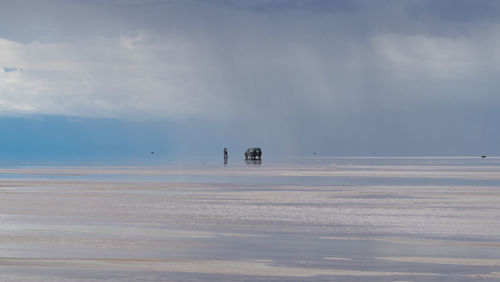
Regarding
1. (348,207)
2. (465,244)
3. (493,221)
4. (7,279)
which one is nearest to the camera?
(7,279)

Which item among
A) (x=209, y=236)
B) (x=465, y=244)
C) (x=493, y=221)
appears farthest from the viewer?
(x=493, y=221)

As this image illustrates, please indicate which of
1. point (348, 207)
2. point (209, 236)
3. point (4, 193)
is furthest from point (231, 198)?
point (209, 236)

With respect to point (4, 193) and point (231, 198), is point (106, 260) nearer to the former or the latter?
point (231, 198)

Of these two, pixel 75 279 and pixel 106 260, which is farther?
pixel 106 260

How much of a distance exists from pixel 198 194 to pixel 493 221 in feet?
69.5

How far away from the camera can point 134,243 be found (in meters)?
23.3

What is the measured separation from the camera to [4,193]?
48.2 metres

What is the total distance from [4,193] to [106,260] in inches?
1202

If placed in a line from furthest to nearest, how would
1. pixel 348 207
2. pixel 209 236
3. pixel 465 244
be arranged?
pixel 348 207
pixel 209 236
pixel 465 244

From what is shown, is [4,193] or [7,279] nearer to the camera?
[7,279]

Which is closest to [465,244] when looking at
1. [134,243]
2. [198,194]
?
[134,243]

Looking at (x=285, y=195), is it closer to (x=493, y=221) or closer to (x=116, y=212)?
(x=116, y=212)

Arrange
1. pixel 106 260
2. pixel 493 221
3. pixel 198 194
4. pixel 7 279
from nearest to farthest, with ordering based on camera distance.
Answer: pixel 7 279, pixel 106 260, pixel 493 221, pixel 198 194

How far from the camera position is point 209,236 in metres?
25.2
